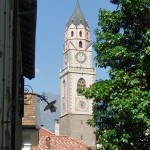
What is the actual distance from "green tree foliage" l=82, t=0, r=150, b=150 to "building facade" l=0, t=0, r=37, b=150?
325 cm

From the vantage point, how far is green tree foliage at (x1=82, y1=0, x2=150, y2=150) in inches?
619

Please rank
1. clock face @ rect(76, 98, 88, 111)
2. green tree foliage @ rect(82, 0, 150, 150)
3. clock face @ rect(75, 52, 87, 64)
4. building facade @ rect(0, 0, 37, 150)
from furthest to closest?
clock face @ rect(75, 52, 87, 64) < clock face @ rect(76, 98, 88, 111) < green tree foliage @ rect(82, 0, 150, 150) < building facade @ rect(0, 0, 37, 150)

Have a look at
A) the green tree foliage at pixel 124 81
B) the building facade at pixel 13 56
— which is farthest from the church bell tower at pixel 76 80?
the building facade at pixel 13 56

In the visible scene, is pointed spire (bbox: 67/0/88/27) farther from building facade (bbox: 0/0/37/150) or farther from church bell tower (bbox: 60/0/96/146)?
building facade (bbox: 0/0/37/150)

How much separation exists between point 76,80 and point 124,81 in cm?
9426

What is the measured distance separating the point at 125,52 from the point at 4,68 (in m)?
10.0

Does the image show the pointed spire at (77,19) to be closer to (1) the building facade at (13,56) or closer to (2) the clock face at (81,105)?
(2) the clock face at (81,105)

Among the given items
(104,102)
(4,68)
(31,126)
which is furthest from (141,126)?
(4,68)

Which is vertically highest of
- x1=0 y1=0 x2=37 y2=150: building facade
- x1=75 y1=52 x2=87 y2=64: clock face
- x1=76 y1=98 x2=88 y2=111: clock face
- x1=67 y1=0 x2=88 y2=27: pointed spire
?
x1=67 y1=0 x2=88 y2=27: pointed spire

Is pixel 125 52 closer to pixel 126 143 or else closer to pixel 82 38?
pixel 126 143

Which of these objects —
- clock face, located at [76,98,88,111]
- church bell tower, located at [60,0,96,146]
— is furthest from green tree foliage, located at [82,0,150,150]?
clock face, located at [76,98,88,111]

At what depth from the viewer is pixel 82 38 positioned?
124 metres

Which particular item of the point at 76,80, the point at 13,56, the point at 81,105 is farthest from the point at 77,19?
Result: the point at 13,56

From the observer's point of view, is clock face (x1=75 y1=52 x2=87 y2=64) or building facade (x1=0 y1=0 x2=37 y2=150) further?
clock face (x1=75 y1=52 x2=87 y2=64)
